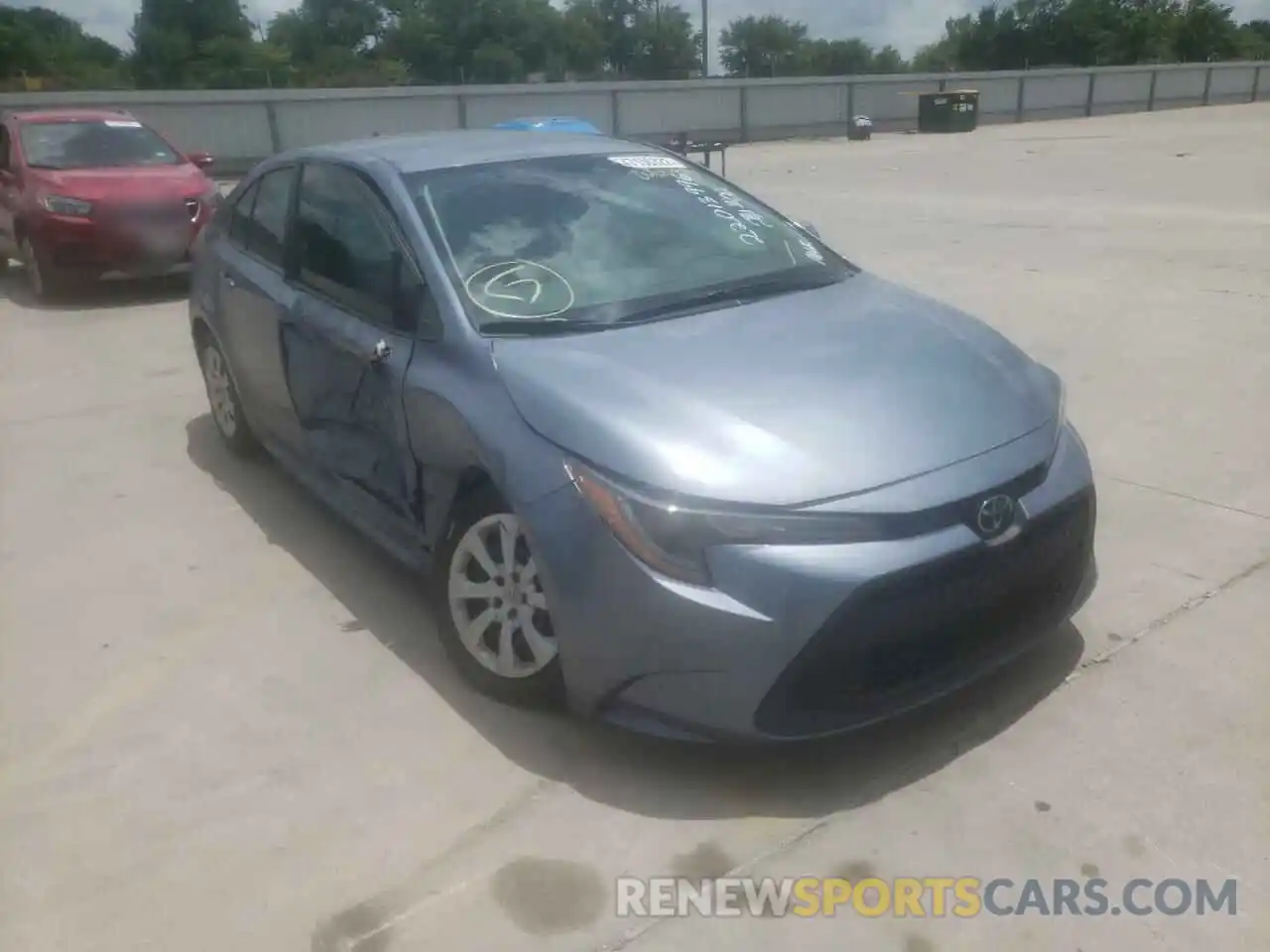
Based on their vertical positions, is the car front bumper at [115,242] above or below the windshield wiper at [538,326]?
below

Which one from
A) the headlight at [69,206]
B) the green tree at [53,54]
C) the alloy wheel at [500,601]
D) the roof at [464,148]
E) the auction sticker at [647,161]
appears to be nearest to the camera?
the alloy wheel at [500,601]

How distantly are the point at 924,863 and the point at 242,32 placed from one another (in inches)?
3009

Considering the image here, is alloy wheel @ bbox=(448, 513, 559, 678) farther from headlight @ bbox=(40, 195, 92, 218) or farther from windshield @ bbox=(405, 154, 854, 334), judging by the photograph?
headlight @ bbox=(40, 195, 92, 218)

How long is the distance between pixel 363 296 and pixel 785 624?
2038 mm

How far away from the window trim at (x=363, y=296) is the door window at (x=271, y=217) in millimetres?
142

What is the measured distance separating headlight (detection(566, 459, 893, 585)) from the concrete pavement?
2.15 ft

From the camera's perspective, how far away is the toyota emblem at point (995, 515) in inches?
112

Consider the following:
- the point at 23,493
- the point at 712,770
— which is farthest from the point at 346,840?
the point at 23,493

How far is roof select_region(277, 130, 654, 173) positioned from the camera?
13.4 feet

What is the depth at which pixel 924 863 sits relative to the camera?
2646 mm

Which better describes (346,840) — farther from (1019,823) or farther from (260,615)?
(1019,823)

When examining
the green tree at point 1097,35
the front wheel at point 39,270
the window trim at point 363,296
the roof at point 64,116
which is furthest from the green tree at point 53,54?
the green tree at point 1097,35

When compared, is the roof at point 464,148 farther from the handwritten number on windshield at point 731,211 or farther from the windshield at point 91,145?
the windshield at point 91,145

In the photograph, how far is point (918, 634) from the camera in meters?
2.79
